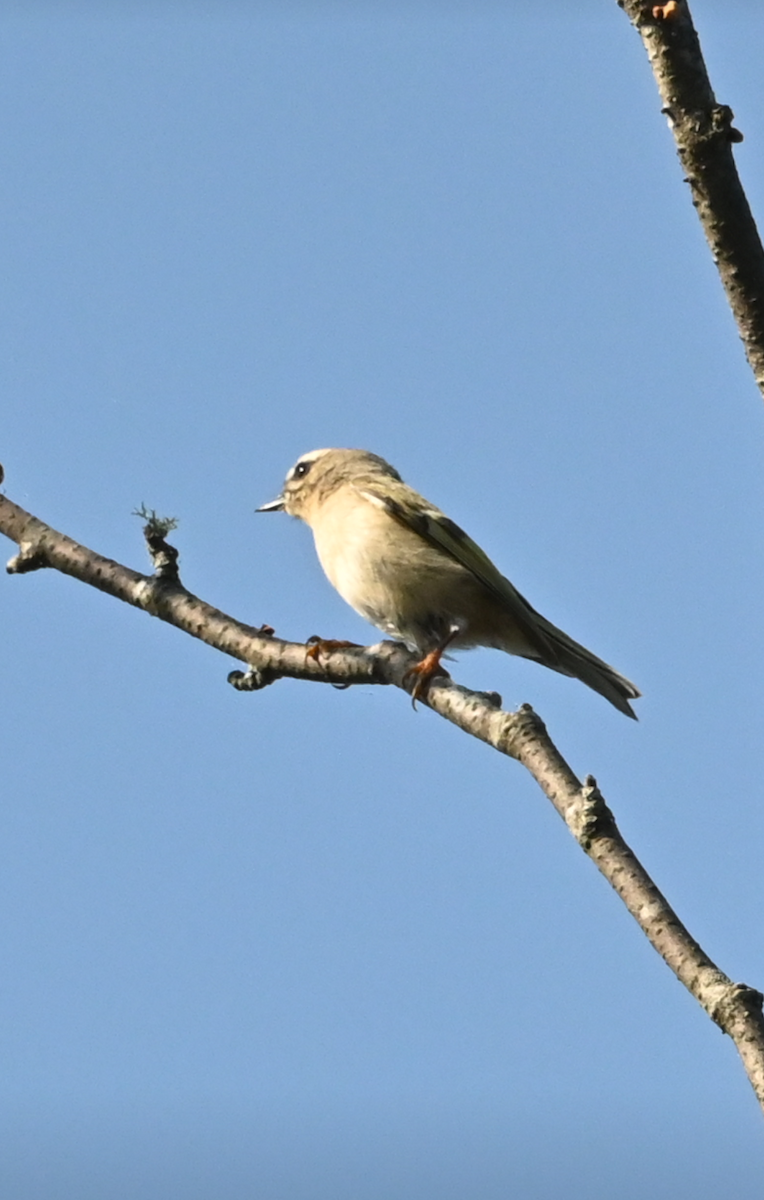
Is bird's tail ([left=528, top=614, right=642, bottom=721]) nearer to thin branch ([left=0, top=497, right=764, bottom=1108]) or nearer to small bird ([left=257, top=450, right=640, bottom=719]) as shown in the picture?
small bird ([left=257, top=450, right=640, bottom=719])

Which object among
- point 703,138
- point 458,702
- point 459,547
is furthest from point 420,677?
point 459,547

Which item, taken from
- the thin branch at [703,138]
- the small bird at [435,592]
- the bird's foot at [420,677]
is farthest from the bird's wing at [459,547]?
the thin branch at [703,138]

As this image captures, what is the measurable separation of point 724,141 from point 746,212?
→ 0.44 feet

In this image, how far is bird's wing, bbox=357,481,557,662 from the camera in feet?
23.6

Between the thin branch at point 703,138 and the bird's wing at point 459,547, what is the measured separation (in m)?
4.53

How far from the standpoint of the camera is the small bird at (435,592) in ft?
23.5

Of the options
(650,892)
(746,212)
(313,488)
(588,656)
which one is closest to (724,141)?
(746,212)

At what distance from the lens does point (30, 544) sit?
4527 millimetres

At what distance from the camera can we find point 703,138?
8.66 ft

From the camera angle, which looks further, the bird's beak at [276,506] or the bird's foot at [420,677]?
the bird's beak at [276,506]

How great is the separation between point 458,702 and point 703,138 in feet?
5.79

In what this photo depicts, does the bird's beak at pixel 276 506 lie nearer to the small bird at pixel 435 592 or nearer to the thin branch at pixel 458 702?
the small bird at pixel 435 592

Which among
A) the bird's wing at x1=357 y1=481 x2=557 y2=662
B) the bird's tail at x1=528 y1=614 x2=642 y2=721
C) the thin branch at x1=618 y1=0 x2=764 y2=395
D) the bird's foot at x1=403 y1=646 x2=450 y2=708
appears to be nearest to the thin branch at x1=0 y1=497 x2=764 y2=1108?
the bird's foot at x1=403 y1=646 x2=450 y2=708

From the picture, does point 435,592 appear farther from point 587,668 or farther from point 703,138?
point 703,138
